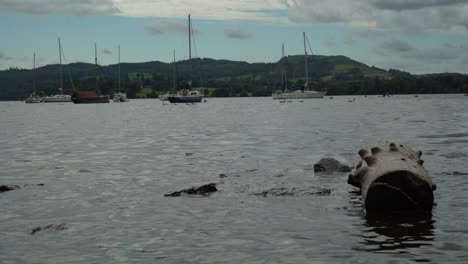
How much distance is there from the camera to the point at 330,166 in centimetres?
2214

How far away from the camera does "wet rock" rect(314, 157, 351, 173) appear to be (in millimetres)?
21984

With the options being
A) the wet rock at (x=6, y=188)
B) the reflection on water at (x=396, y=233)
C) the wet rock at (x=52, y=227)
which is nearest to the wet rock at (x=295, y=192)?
the reflection on water at (x=396, y=233)

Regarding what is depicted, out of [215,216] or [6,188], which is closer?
[215,216]

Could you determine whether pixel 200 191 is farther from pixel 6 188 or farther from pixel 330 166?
pixel 330 166

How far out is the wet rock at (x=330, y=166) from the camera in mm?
21984

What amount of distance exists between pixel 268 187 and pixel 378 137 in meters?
22.2

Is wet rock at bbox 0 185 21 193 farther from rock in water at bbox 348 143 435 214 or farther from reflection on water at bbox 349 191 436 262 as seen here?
rock in water at bbox 348 143 435 214

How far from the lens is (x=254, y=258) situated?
34.2 feet

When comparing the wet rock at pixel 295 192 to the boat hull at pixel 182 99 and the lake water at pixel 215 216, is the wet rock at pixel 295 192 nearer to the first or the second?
the lake water at pixel 215 216

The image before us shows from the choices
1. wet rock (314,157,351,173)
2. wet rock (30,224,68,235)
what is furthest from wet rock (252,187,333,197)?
wet rock (30,224,68,235)

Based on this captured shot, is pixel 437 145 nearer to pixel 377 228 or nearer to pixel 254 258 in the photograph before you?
pixel 377 228

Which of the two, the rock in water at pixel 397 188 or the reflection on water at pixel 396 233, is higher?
the rock in water at pixel 397 188

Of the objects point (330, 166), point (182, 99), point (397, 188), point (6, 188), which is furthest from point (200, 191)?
point (182, 99)

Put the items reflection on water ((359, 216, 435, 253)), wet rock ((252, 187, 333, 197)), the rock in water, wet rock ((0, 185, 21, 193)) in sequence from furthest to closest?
wet rock ((0, 185, 21, 193)) → wet rock ((252, 187, 333, 197)) → the rock in water → reflection on water ((359, 216, 435, 253))
